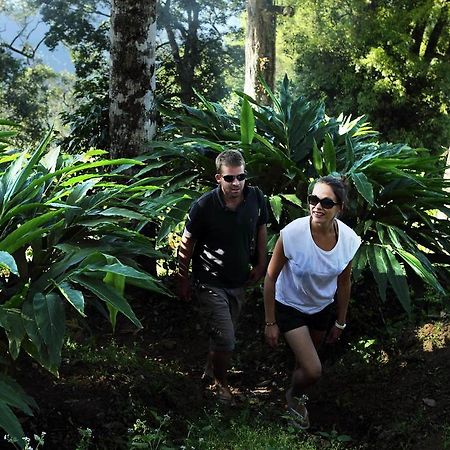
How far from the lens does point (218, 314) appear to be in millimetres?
4250

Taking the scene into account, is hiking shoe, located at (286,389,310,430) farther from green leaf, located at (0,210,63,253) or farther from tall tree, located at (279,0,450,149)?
Answer: tall tree, located at (279,0,450,149)

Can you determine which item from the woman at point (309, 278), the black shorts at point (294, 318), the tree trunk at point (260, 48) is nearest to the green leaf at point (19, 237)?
the woman at point (309, 278)

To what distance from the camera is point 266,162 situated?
18.0 ft

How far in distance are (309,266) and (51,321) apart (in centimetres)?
162

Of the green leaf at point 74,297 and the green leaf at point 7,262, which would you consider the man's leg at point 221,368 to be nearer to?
the green leaf at point 74,297

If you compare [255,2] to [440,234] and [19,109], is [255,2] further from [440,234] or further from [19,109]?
[19,109]

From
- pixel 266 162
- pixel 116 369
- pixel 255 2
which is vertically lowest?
pixel 116 369

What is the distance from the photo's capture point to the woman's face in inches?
142

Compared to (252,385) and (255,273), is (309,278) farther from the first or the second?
(252,385)

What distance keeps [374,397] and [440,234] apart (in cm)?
164

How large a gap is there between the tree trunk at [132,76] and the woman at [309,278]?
2427 millimetres

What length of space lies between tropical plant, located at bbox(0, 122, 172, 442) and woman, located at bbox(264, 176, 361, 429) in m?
0.80

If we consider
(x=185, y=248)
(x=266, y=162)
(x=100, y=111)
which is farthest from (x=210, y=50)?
(x=185, y=248)

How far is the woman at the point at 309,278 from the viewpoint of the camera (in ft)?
12.0
